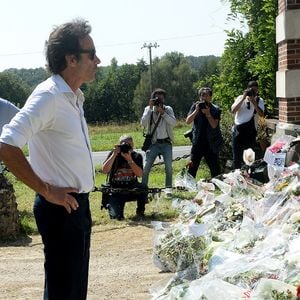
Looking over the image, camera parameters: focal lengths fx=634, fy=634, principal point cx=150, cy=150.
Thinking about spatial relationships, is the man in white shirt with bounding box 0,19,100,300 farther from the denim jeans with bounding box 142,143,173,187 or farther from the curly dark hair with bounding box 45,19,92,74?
the denim jeans with bounding box 142,143,173,187

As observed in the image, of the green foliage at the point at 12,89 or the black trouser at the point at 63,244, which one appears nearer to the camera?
the black trouser at the point at 63,244

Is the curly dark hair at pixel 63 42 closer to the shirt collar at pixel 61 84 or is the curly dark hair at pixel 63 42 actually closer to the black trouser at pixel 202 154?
the shirt collar at pixel 61 84

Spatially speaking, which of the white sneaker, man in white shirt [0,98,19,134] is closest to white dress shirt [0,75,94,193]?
man in white shirt [0,98,19,134]

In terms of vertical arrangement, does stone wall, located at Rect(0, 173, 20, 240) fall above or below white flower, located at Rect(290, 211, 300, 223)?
below

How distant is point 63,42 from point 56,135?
1.49 ft

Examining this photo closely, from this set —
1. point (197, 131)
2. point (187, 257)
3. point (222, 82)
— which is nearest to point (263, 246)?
point (187, 257)

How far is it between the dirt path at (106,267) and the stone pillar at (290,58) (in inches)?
91.8

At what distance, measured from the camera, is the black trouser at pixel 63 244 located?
122 inches

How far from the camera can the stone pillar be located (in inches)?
299

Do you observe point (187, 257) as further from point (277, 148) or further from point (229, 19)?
point (229, 19)

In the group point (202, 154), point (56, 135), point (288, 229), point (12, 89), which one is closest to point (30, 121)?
point (56, 135)

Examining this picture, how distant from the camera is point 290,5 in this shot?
757 centimetres

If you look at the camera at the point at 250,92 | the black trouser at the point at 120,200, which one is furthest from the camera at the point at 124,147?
the camera at the point at 250,92

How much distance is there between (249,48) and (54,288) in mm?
12201
